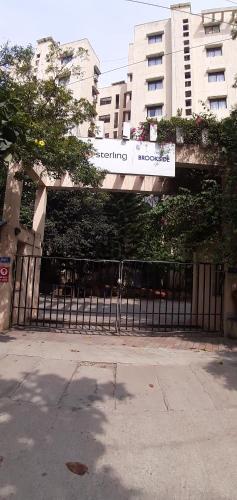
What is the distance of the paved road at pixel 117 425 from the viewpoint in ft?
9.95

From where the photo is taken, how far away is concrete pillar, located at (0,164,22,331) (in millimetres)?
8914

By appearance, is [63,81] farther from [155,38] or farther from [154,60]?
[155,38]

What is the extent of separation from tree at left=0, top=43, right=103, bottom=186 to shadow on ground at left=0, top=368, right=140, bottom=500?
405 centimetres

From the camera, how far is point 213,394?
5.10m

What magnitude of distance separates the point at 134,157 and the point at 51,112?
2417mm

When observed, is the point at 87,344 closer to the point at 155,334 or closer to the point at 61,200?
the point at 155,334

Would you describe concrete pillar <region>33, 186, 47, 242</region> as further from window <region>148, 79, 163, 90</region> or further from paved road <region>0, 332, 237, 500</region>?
window <region>148, 79, 163, 90</region>

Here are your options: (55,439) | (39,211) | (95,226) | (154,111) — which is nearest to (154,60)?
(154,111)

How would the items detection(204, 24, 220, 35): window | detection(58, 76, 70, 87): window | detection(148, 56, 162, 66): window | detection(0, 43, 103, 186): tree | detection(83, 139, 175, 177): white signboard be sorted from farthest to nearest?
detection(148, 56, 162, 66): window, detection(204, 24, 220, 35): window, detection(83, 139, 175, 177): white signboard, detection(58, 76, 70, 87): window, detection(0, 43, 103, 186): tree

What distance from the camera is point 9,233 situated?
9023 mm

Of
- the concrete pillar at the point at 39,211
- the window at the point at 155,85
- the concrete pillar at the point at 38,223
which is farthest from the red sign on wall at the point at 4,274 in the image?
the window at the point at 155,85

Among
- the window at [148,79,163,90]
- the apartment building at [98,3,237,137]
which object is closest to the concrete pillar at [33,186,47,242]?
the apartment building at [98,3,237,137]

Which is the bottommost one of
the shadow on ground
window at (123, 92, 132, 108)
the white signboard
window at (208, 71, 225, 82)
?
the shadow on ground

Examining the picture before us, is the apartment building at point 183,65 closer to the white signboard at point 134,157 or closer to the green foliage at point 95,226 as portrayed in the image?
the green foliage at point 95,226
